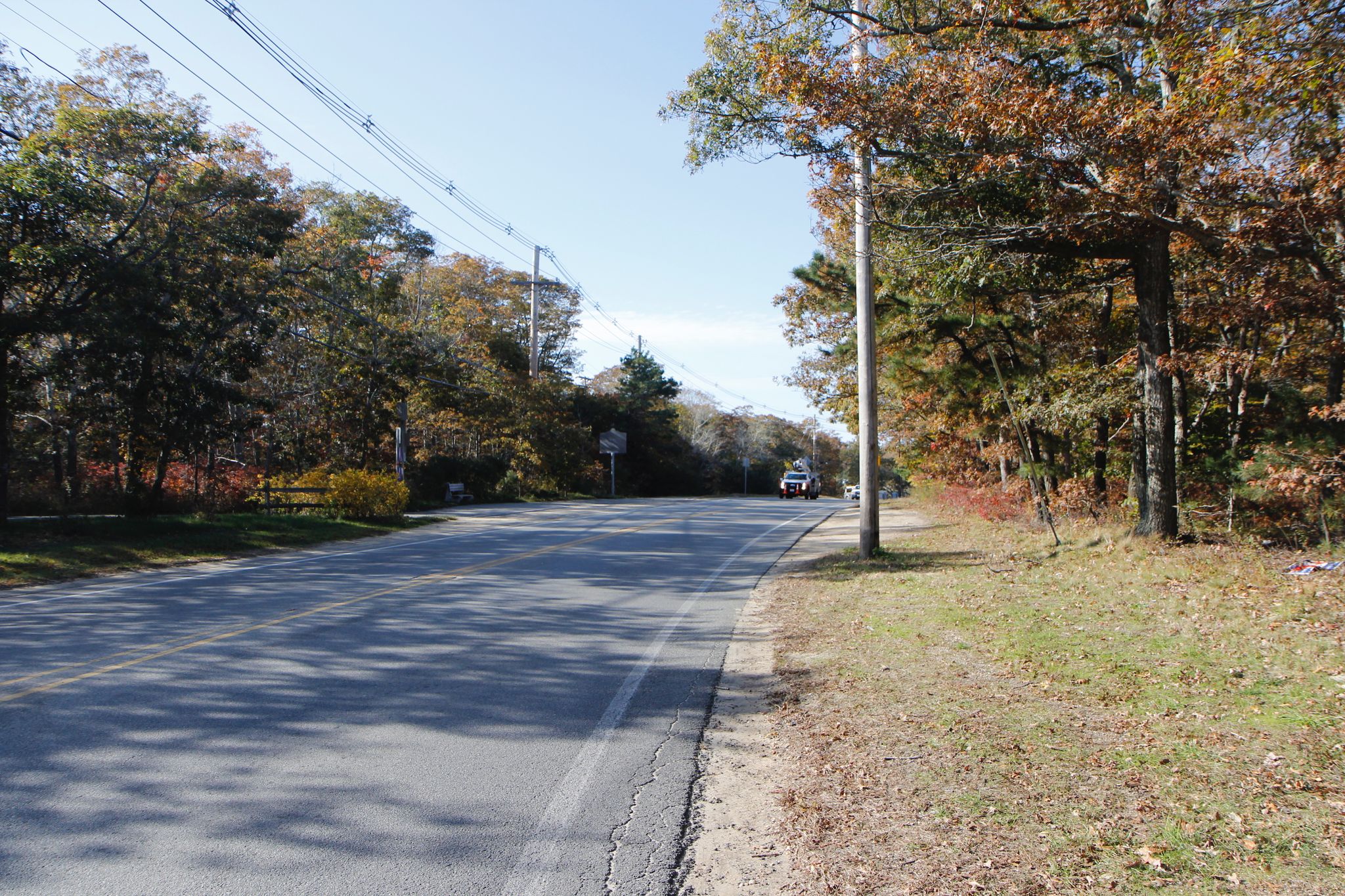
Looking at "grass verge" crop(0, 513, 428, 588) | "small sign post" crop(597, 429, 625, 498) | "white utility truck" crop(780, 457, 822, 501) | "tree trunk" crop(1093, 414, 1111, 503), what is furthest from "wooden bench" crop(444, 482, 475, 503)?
"tree trunk" crop(1093, 414, 1111, 503)

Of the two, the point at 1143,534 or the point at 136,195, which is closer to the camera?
the point at 1143,534

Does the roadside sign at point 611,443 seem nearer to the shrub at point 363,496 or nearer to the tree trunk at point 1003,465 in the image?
the shrub at point 363,496

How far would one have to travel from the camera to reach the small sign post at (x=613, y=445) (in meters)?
52.1

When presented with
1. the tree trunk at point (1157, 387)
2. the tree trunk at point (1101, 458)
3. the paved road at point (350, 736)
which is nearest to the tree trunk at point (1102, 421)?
the tree trunk at point (1101, 458)

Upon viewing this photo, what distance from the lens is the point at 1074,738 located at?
5395mm

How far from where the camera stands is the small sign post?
52.1 meters

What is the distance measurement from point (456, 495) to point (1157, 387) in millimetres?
31211

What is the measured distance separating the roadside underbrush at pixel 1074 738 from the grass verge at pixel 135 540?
38.4 feet

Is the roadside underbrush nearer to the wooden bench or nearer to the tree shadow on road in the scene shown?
the tree shadow on road

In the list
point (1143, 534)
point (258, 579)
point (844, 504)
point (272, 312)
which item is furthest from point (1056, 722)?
point (844, 504)

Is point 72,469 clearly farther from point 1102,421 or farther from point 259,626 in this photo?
point 1102,421

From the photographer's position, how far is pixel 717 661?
8.07 meters

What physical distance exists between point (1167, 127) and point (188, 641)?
11.8 m

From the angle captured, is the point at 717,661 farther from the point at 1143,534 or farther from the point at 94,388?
the point at 94,388
